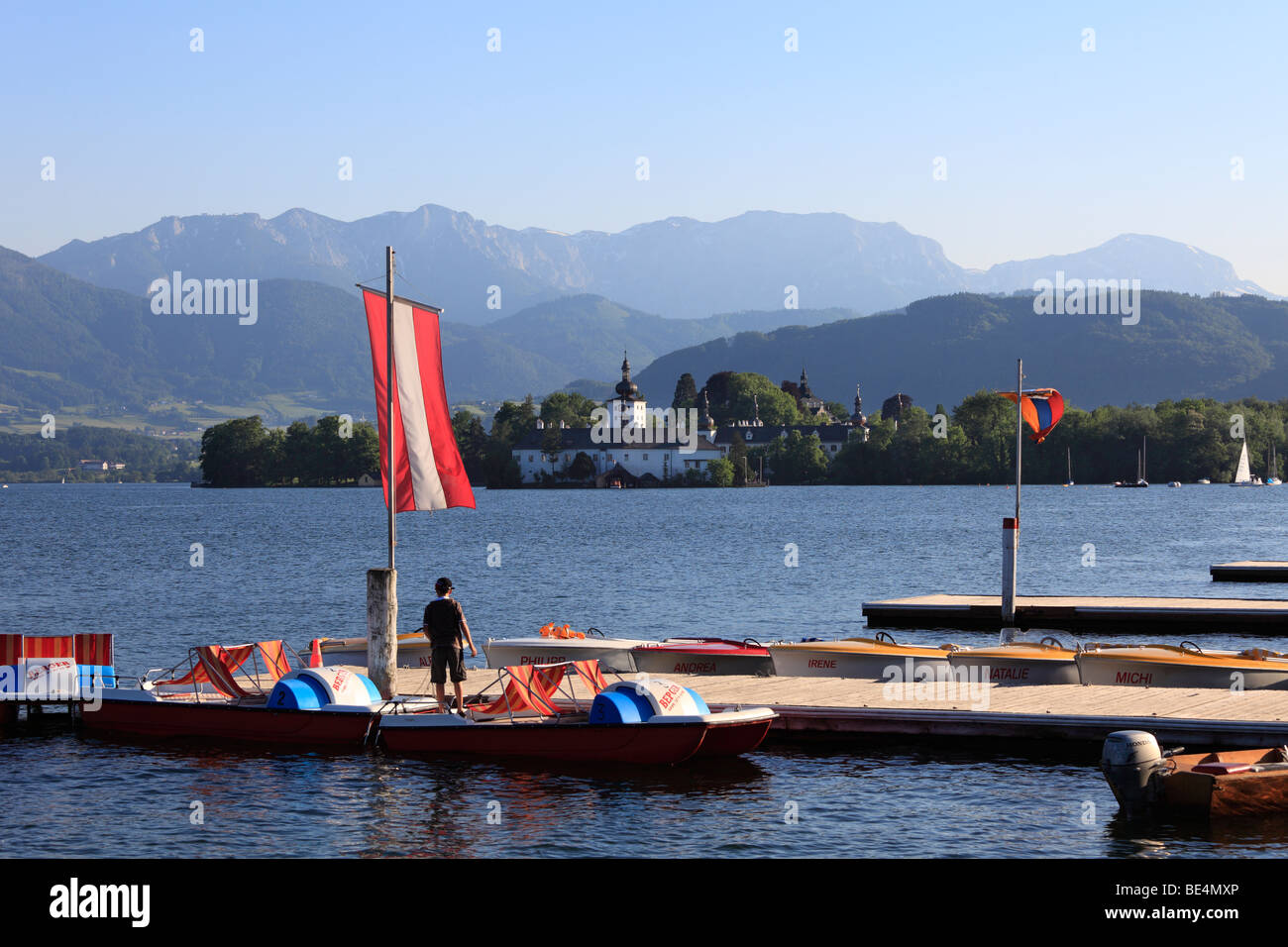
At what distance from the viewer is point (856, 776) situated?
22.5 m

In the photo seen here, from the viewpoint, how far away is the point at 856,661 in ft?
97.1

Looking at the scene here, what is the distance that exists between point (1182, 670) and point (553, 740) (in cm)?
1293

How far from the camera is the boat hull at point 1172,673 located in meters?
27.9

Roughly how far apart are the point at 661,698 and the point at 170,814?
750cm

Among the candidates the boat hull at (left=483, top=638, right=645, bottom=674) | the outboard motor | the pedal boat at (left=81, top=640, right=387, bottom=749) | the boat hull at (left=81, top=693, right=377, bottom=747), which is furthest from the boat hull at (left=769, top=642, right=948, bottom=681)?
the boat hull at (left=81, top=693, right=377, bottom=747)

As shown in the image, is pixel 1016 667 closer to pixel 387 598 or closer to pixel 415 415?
pixel 387 598

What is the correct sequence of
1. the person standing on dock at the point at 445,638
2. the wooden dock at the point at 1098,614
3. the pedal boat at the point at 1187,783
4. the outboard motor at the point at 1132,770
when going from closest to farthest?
the pedal boat at the point at 1187,783 → the outboard motor at the point at 1132,770 → the person standing on dock at the point at 445,638 → the wooden dock at the point at 1098,614

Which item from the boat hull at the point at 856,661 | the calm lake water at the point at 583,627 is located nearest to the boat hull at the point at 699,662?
the boat hull at the point at 856,661

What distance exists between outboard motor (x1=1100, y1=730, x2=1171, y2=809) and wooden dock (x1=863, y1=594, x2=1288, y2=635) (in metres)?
24.5

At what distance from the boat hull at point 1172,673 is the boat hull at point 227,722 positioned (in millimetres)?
13917

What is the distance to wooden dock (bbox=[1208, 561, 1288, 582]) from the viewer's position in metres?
60.8

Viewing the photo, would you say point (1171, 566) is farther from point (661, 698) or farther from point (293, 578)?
point (661, 698)

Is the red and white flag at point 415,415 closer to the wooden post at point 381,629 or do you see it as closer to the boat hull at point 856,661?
the wooden post at point 381,629
